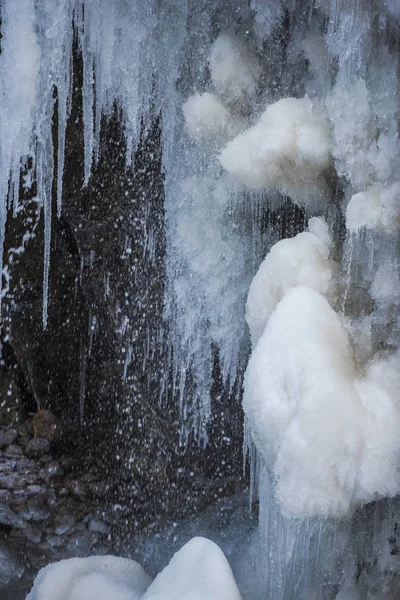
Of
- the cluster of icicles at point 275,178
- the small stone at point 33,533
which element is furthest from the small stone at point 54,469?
the cluster of icicles at point 275,178

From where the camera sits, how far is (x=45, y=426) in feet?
23.1

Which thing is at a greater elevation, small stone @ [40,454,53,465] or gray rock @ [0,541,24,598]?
small stone @ [40,454,53,465]

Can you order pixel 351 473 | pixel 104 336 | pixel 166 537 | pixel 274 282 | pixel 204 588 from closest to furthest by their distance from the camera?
1. pixel 351 473
2. pixel 204 588
3. pixel 274 282
4. pixel 166 537
5. pixel 104 336

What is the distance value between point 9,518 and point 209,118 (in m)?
4.41

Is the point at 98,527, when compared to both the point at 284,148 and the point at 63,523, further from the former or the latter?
the point at 284,148

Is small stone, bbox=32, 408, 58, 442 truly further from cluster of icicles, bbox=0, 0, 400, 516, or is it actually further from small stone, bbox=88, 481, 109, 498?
cluster of icicles, bbox=0, 0, 400, 516

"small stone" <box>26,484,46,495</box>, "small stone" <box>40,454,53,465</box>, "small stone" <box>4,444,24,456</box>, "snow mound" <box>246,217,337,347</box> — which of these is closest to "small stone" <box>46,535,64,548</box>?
"small stone" <box>26,484,46,495</box>

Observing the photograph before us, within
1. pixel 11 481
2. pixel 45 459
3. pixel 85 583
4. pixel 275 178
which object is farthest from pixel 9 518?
pixel 275 178

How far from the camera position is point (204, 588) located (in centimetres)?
282

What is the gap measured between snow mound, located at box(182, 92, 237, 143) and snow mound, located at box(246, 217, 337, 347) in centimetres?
116

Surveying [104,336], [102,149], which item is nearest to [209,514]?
[104,336]

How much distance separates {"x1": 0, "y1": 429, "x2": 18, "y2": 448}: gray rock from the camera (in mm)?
7172

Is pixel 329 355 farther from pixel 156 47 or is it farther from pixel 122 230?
pixel 122 230

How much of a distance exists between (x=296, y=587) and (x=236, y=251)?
7.45 feet
